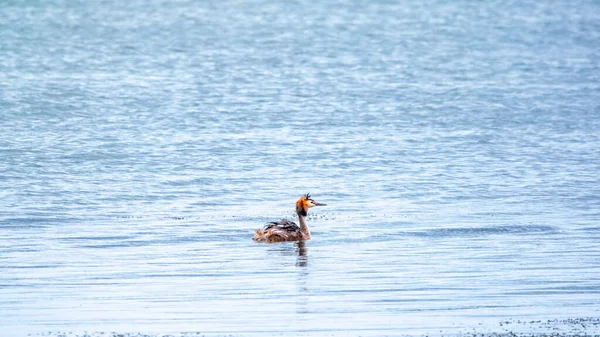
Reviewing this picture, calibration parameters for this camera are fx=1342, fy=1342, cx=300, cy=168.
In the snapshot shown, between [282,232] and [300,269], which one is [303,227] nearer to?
[282,232]

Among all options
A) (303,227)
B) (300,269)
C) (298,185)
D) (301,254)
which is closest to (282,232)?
(303,227)

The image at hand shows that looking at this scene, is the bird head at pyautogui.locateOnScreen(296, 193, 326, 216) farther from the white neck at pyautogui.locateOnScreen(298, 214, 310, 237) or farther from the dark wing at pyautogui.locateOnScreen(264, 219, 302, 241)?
the dark wing at pyautogui.locateOnScreen(264, 219, 302, 241)

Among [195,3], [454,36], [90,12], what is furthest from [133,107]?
[195,3]

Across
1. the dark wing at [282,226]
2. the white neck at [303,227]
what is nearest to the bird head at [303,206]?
the white neck at [303,227]

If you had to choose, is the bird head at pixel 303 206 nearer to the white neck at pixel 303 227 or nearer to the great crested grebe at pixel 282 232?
the white neck at pixel 303 227

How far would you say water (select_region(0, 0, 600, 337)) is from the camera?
14758 mm

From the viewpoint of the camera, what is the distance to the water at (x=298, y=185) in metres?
14.8

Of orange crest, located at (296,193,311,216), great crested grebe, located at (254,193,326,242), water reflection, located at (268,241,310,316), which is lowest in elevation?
water reflection, located at (268,241,310,316)

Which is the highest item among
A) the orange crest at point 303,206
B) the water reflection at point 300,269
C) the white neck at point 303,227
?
the orange crest at point 303,206

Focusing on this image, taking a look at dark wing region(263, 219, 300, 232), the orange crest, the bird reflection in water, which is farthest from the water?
the orange crest

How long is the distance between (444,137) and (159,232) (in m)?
13.9

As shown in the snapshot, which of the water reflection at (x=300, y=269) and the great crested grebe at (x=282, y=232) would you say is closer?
the water reflection at (x=300, y=269)

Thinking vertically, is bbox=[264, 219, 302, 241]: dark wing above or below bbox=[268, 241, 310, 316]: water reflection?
above

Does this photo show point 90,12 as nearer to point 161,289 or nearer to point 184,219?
point 184,219
